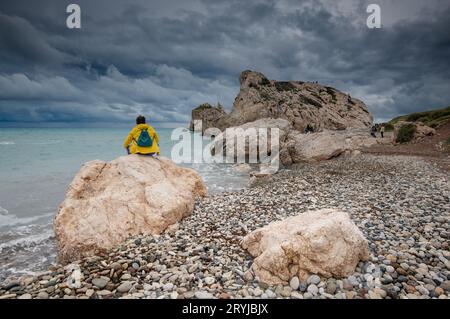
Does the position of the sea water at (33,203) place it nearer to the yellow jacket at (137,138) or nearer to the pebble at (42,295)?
the pebble at (42,295)

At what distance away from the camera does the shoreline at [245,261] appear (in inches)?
195

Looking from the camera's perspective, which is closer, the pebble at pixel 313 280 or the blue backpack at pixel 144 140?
the pebble at pixel 313 280

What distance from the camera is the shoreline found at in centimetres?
495

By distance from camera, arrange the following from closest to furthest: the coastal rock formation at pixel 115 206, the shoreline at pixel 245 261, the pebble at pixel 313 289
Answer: the pebble at pixel 313 289 → the shoreline at pixel 245 261 → the coastal rock formation at pixel 115 206

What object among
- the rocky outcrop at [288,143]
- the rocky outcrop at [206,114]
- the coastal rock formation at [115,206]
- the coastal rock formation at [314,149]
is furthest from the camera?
the rocky outcrop at [206,114]

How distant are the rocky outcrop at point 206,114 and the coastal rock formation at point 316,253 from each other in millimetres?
82314

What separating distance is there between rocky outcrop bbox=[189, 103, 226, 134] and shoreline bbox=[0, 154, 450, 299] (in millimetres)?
78204

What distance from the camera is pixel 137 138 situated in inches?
422

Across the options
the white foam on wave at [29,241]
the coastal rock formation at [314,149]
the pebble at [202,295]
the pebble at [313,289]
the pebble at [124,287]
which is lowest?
the white foam on wave at [29,241]

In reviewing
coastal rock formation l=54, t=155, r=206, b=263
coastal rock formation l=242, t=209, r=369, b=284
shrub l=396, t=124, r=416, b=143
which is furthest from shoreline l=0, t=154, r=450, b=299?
shrub l=396, t=124, r=416, b=143

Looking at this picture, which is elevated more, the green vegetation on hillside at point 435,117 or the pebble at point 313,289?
the green vegetation on hillside at point 435,117

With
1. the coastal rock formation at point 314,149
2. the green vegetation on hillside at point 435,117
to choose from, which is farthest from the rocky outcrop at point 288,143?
the green vegetation on hillside at point 435,117
